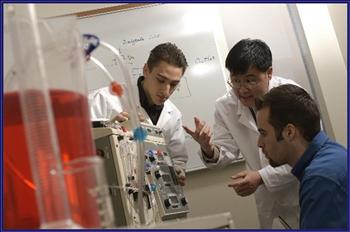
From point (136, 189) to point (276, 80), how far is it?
1163mm

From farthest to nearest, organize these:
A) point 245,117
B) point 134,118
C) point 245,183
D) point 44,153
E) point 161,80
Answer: point 245,117 → point 161,80 → point 245,183 → point 134,118 → point 44,153

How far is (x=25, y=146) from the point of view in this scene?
78cm

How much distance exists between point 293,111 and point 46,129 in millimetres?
1120

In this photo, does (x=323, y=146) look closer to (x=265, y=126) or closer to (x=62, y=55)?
(x=265, y=126)

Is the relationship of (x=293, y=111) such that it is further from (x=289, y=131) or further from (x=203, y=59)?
(x=203, y=59)

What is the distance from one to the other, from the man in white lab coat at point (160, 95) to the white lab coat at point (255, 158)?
245 mm

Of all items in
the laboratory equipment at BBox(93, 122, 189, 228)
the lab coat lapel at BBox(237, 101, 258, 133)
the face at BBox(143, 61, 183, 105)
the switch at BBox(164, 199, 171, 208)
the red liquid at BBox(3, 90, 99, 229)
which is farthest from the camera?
the lab coat lapel at BBox(237, 101, 258, 133)

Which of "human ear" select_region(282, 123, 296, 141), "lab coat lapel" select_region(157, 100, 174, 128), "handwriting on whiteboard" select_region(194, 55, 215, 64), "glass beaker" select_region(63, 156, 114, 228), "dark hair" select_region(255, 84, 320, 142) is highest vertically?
"handwriting on whiteboard" select_region(194, 55, 215, 64)

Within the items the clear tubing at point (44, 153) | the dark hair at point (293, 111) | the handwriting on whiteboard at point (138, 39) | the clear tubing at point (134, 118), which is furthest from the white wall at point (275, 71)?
the clear tubing at point (44, 153)

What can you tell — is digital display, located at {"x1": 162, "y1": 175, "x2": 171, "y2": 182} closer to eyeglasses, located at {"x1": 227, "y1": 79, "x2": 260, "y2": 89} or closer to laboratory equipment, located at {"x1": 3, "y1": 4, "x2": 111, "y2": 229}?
eyeglasses, located at {"x1": 227, "y1": 79, "x2": 260, "y2": 89}

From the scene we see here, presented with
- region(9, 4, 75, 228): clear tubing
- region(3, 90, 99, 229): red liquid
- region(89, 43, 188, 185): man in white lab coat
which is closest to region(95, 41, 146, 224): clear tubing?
region(3, 90, 99, 229): red liquid

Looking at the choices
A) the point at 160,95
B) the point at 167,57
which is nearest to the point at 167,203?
the point at 160,95

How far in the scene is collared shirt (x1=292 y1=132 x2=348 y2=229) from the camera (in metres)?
1.21

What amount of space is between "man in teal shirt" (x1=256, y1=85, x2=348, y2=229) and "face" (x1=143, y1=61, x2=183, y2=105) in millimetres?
547
